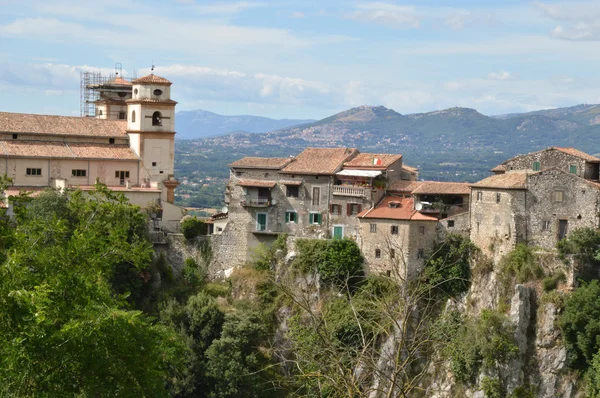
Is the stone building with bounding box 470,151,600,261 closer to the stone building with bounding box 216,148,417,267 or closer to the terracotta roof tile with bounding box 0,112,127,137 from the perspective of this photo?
the stone building with bounding box 216,148,417,267

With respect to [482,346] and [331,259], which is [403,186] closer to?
[331,259]

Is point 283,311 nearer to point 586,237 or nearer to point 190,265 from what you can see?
point 190,265

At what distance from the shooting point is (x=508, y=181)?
Result: 195ft

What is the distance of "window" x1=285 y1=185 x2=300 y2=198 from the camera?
65.7 meters

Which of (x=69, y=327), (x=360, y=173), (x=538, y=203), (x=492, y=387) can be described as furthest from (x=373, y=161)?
(x=69, y=327)

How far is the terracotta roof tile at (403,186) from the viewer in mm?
63656

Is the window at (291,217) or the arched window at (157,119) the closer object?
the window at (291,217)

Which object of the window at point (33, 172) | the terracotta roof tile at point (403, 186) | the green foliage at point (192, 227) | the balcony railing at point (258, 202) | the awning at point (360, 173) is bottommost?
the green foliage at point (192, 227)

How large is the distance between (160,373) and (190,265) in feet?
105

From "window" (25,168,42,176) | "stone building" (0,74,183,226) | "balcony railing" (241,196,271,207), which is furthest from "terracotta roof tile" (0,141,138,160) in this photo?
"balcony railing" (241,196,271,207)

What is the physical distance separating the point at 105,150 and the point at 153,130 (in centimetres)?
346

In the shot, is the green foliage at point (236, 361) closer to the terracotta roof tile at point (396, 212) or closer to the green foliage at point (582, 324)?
the terracotta roof tile at point (396, 212)

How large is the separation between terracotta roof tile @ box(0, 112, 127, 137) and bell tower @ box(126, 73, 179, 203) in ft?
4.34

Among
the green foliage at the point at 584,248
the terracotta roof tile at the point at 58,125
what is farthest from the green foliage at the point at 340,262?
the terracotta roof tile at the point at 58,125
